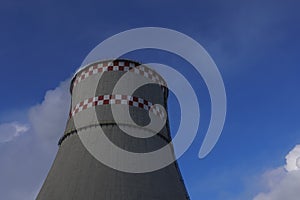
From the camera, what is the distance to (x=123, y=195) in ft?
23.7

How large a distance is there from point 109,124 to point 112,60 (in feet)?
5.45

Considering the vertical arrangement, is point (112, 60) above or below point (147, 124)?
above

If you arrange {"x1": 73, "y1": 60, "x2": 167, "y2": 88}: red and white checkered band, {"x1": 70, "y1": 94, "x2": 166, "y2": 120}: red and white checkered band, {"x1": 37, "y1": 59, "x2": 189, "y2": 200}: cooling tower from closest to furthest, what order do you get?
{"x1": 37, "y1": 59, "x2": 189, "y2": 200}: cooling tower, {"x1": 70, "y1": 94, "x2": 166, "y2": 120}: red and white checkered band, {"x1": 73, "y1": 60, "x2": 167, "y2": 88}: red and white checkered band

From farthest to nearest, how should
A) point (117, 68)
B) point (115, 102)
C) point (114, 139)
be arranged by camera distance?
1. point (117, 68)
2. point (115, 102)
3. point (114, 139)

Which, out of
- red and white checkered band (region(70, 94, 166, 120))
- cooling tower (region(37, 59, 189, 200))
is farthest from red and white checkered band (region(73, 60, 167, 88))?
red and white checkered band (region(70, 94, 166, 120))

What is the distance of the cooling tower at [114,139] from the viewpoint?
752 cm

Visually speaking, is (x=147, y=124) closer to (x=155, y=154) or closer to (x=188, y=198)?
(x=155, y=154)

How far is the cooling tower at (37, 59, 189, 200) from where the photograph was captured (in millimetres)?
7516

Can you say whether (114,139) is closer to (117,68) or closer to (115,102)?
(115,102)

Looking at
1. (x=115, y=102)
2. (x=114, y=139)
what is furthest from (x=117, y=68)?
(x=114, y=139)

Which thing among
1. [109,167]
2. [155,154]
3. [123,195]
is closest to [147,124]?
[155,154]

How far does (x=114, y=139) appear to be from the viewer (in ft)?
26.9

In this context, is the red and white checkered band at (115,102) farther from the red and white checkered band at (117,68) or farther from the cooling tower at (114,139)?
the red and white checkered band at (117,68)

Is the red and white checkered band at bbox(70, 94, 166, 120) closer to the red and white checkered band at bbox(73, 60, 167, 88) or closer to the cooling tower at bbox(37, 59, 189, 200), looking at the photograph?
the cooling tower at bbox(37, 59, 189, 200)
